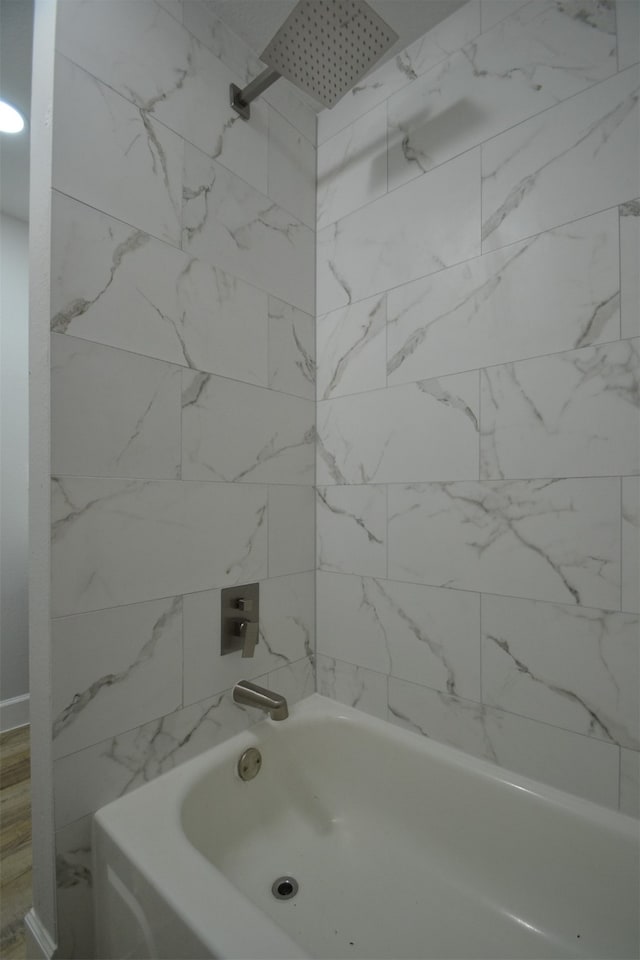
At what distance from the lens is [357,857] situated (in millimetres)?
1220

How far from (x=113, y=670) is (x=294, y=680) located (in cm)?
65

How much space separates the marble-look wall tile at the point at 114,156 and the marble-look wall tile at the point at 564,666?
1.34 m

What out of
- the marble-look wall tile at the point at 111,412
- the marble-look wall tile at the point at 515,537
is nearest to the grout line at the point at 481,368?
the marble-look wall tile at the point at 515,537

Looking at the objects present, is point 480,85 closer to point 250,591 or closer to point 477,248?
point 477,248

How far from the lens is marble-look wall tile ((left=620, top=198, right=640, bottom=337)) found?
949 millimetres

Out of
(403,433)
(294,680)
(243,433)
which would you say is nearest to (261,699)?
(294,680)

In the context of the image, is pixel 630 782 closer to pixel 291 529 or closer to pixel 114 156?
pixel 291 529

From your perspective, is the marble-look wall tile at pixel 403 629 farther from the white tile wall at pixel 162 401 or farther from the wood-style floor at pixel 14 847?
the wood-style floor at pixel 14 847

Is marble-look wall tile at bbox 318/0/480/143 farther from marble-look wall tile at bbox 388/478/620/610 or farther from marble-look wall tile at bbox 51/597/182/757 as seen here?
marble-look wall tile at bbox 51/597/182/757

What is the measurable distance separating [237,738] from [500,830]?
2.38 ft

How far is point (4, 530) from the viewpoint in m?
2.35

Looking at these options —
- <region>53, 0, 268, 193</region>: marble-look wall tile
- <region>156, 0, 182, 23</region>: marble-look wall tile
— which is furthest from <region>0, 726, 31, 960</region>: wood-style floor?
<region>156, 0, 182, 23</region>: marble-look wall tile

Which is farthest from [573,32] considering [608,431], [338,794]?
[338,794]

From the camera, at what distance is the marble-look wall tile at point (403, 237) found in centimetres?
123
